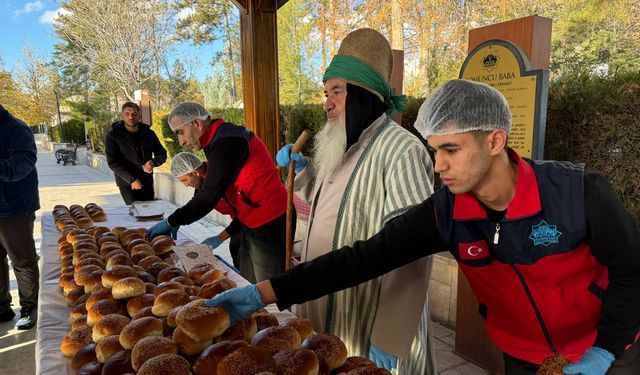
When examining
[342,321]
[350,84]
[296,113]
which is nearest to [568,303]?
[342,321]

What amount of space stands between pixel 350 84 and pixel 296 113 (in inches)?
239

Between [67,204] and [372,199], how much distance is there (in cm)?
1024

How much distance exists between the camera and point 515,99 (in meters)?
2.59

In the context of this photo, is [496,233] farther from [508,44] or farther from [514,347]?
[508,44]

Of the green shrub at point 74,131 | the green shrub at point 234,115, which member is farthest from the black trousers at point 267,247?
the green shrub at point 74,131

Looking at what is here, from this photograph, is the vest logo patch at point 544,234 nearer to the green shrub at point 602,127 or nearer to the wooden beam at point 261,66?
the green shrub at point 602,127

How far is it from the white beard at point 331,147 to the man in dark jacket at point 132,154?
3.73 m

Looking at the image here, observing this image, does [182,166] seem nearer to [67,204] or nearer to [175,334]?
[175,334]

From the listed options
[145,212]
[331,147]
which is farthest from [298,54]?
[331,147]

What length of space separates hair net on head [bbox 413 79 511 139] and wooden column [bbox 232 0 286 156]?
5051 millimetres

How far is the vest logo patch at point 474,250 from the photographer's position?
1.35m

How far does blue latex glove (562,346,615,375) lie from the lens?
1248 mm

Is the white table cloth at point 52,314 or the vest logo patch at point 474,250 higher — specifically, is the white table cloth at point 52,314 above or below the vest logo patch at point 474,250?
below

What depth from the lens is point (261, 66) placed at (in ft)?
19.7
